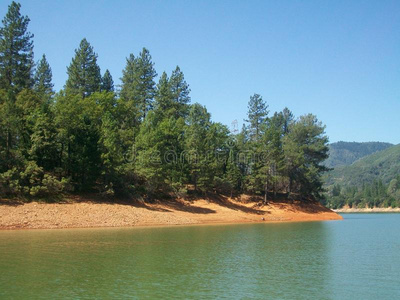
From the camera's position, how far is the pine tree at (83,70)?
235 feet

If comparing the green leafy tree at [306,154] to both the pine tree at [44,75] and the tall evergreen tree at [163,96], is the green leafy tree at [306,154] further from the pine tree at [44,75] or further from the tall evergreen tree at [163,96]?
the pine tree at [44,75]

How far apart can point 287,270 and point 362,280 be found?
376 cm

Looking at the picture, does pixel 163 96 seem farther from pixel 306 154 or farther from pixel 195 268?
pixel 195 268

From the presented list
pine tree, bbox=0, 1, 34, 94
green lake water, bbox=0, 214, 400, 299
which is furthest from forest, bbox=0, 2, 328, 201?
green lake water, bbox=0, 214, 400, 299

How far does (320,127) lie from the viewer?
260 ft

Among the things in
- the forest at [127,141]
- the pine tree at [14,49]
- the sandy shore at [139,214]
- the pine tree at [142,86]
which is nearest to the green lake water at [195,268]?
the sandy shore at [139,214]

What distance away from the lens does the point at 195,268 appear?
2067 cm

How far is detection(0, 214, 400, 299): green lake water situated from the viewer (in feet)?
51.9

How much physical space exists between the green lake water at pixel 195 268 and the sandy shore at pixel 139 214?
9.15 metres

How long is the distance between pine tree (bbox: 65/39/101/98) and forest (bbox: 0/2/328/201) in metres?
0.18

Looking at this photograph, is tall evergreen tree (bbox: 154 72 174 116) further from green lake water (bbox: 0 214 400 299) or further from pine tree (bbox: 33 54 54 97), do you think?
green lake water (bbox: 0 214 400 299)

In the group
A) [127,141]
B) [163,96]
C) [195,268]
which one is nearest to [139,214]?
[127,141]

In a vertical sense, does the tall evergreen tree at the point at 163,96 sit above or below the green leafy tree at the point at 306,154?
above

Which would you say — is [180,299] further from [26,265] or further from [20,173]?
[20,173]
